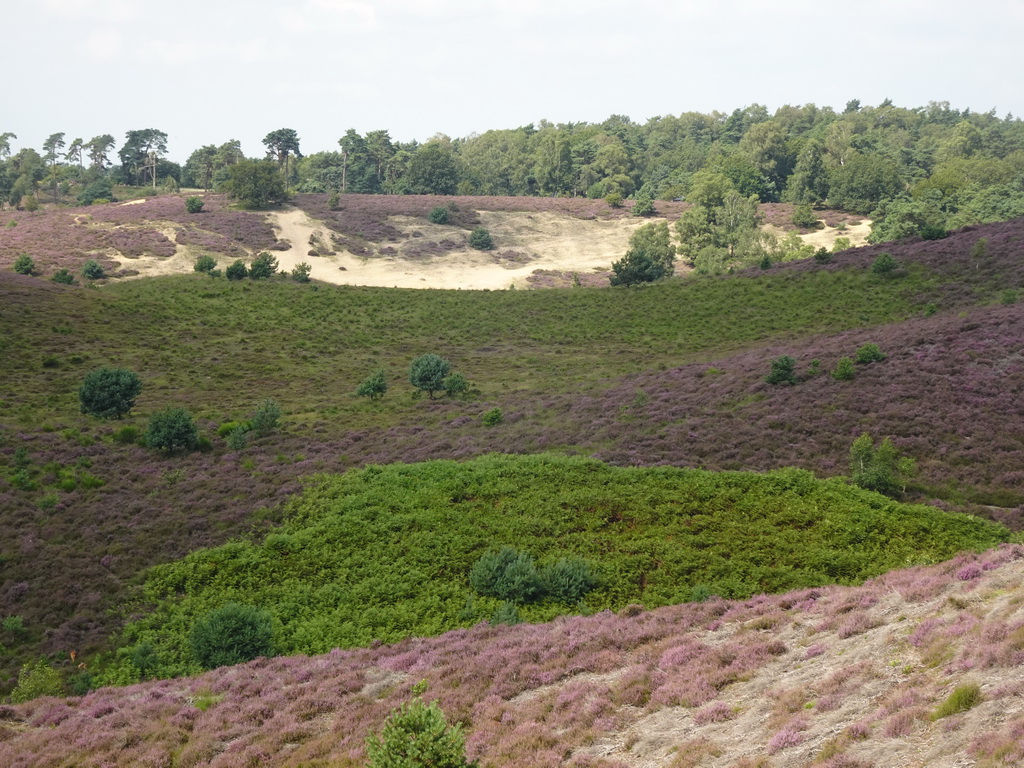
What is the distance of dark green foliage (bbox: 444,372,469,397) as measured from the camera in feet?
156

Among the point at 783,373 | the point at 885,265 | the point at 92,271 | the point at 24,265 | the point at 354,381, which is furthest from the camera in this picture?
the point at 92,271

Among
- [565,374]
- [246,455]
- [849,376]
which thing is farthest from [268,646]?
[565,374]

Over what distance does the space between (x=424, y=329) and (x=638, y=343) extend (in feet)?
63.1

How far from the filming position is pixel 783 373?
3731cm

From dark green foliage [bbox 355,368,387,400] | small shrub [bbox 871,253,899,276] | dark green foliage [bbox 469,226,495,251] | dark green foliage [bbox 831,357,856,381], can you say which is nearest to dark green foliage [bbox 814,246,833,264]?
small shrub [bbox 871,253,899,276]

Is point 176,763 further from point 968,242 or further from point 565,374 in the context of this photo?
point 968,242

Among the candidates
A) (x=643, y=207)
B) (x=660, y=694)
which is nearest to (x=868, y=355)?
(x=660, y=694)

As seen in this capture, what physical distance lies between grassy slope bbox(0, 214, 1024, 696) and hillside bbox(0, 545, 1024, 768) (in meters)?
7.49

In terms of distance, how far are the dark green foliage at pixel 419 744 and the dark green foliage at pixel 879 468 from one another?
2118 centimetres

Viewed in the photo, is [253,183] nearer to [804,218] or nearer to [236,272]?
[236,272]

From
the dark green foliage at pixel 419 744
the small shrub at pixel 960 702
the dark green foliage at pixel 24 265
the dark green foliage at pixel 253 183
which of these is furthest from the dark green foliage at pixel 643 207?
the dark green foliage at pixel 419 744

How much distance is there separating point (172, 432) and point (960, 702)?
33.8m

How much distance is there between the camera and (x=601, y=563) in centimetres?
2319

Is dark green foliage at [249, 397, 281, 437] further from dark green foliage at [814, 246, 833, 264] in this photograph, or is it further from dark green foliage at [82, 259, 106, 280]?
dark green foliage at [82, 259, 106, 280]
